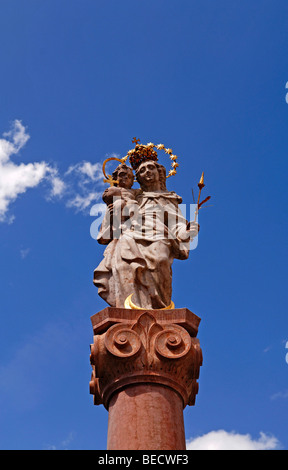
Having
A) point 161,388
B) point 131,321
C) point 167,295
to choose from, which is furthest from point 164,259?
point 161,388

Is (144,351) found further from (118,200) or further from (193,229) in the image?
(118,200)

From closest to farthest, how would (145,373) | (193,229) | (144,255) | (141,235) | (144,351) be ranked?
(145,373) → (144,351) → (144,255) → (141,235) → (193,229)

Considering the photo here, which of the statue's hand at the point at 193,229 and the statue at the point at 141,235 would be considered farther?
the statue's hand at the point at 193,229

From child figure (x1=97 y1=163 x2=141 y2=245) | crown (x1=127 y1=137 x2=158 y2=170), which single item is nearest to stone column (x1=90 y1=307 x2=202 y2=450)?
child figure (x1=97 y1=163 x2=141 y2=245)

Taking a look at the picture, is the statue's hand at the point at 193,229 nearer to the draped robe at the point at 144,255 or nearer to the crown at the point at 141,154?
the draped robe at the point at 144,255

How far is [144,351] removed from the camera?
9.35 metres

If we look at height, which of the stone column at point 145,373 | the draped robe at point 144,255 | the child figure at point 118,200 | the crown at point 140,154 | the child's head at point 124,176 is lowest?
the stone column at point 145,373

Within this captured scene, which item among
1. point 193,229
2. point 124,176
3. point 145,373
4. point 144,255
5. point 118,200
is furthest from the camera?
point 124,176

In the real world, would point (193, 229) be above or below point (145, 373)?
above

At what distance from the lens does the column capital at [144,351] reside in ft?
30.3

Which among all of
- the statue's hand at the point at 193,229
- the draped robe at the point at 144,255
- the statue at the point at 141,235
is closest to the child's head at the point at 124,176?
the statue at the point at 141,235

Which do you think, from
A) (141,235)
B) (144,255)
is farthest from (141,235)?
(144,255)

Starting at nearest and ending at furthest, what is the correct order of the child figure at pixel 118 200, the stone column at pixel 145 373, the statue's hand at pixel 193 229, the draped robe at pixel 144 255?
the stone column at pixel 145 373, the draped robe at pixel 144 255, the statue's hand at pixel 193 229, the child figure at pixel 118 200

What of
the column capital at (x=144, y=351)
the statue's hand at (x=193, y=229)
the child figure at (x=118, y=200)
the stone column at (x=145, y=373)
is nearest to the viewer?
the stone column at (x=145, y=373)
